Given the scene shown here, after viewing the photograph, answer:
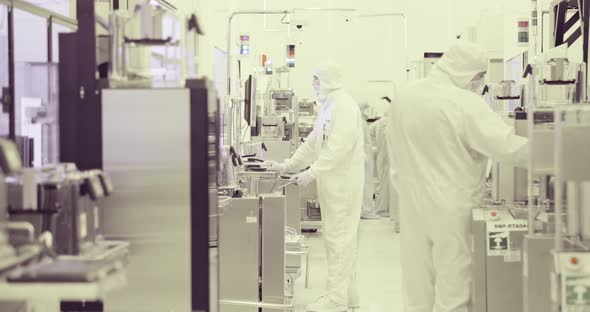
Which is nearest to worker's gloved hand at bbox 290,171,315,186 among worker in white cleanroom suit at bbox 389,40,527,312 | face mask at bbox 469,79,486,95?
worker in white cleanroom suit at bbox 389,40,527,312

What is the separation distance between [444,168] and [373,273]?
333 cm

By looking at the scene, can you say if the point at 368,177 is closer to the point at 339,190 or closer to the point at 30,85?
the point at 339,190

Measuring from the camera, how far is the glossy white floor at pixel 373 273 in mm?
6145

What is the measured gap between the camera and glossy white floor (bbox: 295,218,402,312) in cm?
614

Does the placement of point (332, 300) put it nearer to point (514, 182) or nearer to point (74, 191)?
point (514, 182)

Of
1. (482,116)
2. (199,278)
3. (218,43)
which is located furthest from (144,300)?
(218,43)

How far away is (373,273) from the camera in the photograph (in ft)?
23.6

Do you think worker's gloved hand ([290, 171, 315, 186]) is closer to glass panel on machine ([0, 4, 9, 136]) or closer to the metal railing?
the metal railing

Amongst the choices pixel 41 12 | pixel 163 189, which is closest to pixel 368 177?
pixel 41 12

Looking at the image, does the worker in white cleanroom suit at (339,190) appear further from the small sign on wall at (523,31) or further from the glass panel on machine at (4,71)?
the glass panel on machine at (4,71)

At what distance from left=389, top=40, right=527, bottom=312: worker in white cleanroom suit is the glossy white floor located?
6.12 ft

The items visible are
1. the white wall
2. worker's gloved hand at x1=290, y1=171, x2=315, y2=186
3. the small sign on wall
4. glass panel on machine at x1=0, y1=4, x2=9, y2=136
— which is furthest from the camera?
the white wall

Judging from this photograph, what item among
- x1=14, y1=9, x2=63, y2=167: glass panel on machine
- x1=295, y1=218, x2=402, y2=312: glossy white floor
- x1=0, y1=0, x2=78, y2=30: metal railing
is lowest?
x1=295, y1=218, x2=402, y2=312: glossy white floor

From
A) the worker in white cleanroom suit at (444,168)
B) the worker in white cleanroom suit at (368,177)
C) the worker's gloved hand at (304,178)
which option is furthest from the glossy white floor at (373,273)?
the worker in white cleanroom suit at (444,168)
